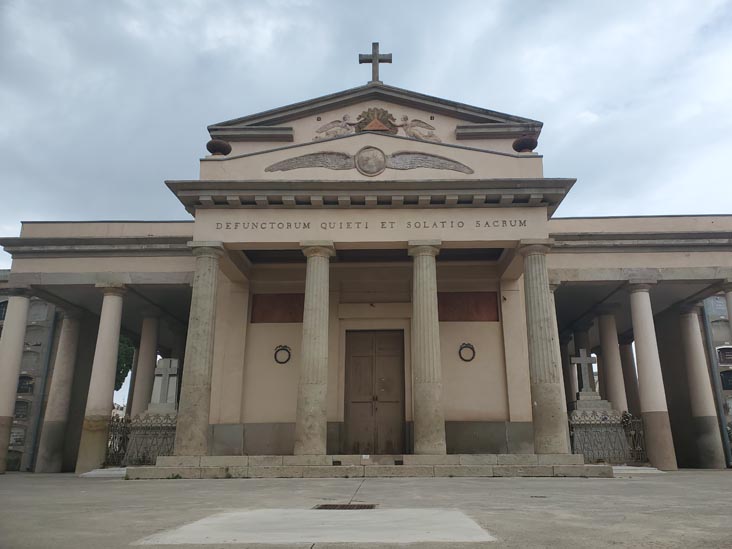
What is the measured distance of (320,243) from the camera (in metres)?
15.9

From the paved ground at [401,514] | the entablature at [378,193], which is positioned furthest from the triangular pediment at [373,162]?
the paved ground at [401,514]

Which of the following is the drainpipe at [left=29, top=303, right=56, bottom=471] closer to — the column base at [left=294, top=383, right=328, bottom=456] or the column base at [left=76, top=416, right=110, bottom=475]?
the column base at [left=76, top=416, right=110, bottom=475]

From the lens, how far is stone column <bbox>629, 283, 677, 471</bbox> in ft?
56.6

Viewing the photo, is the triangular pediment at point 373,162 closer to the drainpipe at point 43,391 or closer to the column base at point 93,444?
the column base at point 93,444

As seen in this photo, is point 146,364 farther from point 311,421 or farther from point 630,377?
point 630,377

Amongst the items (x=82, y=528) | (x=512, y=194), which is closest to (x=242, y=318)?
(x=512, y=194)

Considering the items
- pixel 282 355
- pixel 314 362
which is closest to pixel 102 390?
pixel 282 355

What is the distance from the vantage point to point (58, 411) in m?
20.4

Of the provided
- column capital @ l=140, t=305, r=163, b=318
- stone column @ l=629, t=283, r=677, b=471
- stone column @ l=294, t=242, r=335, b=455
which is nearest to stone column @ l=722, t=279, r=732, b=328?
stone column @ l=629, t=283, r=677, b=471

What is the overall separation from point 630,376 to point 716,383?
4025 millimetres

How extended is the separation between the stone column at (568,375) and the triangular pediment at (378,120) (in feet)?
40.8

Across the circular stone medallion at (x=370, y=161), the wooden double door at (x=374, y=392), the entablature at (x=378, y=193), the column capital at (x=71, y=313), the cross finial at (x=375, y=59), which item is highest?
the cross finial at (x=375, y=59)

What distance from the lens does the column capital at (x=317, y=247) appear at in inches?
624

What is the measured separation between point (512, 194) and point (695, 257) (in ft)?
24.6
